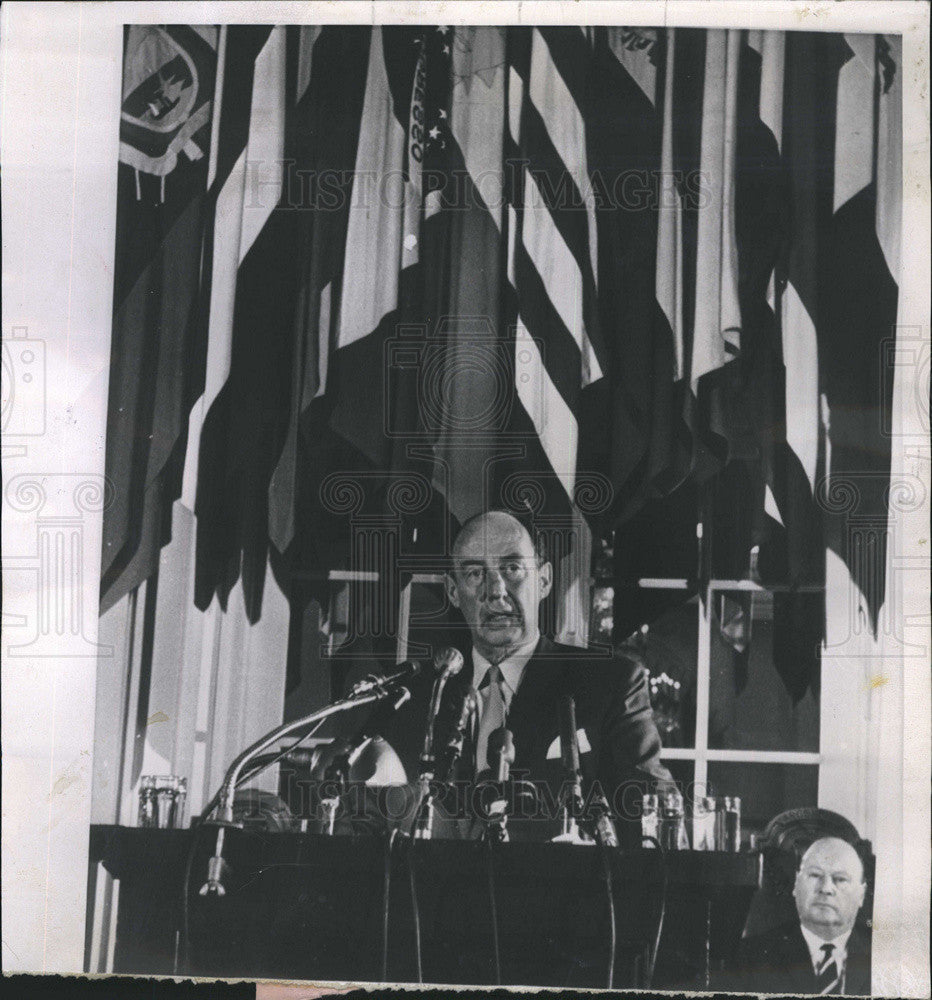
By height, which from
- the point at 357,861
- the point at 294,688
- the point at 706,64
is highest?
the point at 706,64

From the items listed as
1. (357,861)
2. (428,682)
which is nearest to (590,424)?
(428,682)

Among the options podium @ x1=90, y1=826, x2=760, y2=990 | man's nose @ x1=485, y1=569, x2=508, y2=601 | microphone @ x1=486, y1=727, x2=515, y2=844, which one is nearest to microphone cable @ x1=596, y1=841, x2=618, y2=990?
podium @ x1=90, y1=826, x2=760, y2=990

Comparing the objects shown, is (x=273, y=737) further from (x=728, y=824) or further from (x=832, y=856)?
(x=832, y=856)

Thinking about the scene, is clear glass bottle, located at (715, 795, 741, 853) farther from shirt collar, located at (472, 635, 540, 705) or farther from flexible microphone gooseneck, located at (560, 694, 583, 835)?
shirt collar, located at (472, 635, 540, 705)

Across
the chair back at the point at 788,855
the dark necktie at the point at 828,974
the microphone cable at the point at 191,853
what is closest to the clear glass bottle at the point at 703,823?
the chair back at the point at 788,855

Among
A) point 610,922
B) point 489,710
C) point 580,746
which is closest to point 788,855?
point 610,922

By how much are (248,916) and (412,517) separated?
1.06 meters

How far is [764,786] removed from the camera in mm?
2318

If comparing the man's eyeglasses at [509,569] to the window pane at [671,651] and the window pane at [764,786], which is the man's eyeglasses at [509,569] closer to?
the window pane at [671,651]

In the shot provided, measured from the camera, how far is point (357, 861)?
2318 millimetres

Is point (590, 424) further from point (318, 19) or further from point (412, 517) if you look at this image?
point (318, 19)

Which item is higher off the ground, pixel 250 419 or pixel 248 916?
pixel 250 419

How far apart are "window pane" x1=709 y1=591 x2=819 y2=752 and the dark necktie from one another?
0.49 meters

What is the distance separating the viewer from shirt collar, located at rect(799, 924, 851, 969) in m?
2.30
